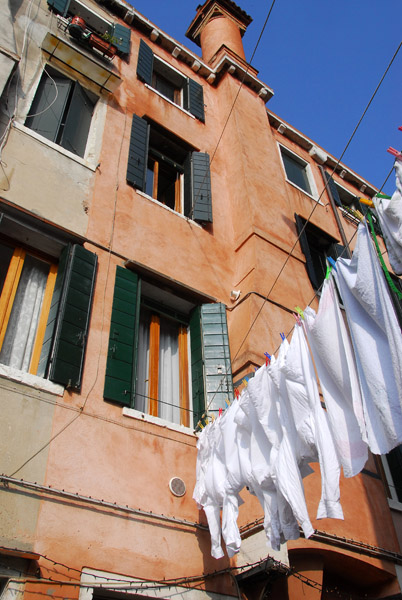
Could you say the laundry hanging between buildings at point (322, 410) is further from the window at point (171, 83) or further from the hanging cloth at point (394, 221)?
the window at point (171, 83)

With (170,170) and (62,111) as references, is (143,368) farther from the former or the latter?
(170,170)

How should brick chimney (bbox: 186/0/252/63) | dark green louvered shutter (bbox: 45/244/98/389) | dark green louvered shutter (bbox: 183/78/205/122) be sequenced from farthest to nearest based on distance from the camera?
brick chimney (bbox: 186/0/252/63) → dark green louvered shutter (bbox: 183/78/205/122) → dark green louvered shutter (bbox: 45/244/98/389)

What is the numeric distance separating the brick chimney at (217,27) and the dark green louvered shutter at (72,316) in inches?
341

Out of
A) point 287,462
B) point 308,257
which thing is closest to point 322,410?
point 287,462

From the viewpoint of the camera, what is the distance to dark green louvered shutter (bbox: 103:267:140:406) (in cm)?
523

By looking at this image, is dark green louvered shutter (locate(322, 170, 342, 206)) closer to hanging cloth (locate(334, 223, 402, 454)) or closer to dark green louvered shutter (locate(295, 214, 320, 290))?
dark green louvered shutter (locate(295, 214, 320, 290))

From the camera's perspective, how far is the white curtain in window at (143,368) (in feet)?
18.5

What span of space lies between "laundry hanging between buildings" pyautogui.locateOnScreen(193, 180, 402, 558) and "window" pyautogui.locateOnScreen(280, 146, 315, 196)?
784cm

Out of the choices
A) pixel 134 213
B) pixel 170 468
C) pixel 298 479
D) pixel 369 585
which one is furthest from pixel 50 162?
pixel 369 585

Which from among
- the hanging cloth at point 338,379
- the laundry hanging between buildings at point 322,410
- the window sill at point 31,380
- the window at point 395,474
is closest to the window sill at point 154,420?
the window sill at point 31,380

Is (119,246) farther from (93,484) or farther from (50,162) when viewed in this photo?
(93,484)

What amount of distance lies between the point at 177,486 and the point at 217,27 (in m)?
12.4

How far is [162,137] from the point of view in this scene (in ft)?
29.9

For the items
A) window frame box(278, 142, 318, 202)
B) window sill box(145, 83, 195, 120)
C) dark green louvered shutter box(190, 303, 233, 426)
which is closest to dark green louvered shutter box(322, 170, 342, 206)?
window frame box(278, 142, 318, 202)
